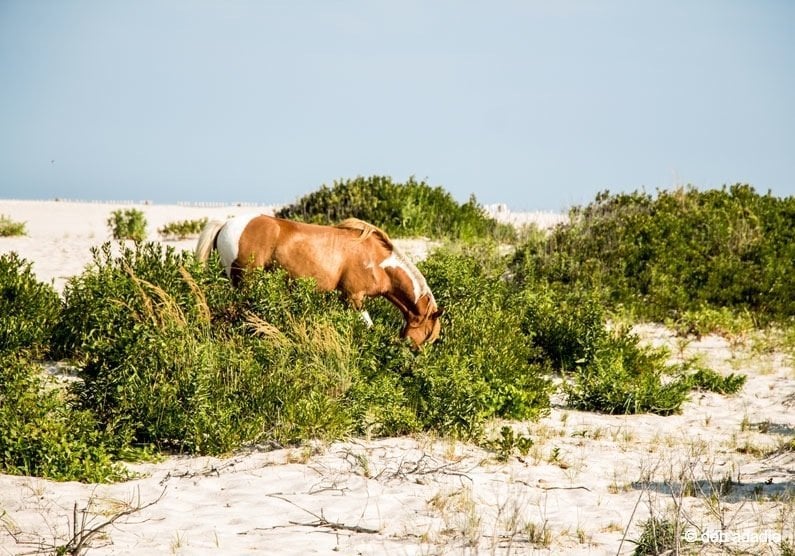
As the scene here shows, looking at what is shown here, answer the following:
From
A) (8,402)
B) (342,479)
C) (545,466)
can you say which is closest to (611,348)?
(545,466)

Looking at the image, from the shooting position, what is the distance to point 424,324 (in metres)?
10.4

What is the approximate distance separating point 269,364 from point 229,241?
2.61 m

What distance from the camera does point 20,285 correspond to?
34.9 feet

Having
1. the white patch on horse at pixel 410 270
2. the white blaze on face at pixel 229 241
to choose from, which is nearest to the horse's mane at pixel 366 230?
the white patch on horse at pixel 410 270

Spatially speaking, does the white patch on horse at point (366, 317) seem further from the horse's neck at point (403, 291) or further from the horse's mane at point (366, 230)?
the horse's mane at point (366, 230)

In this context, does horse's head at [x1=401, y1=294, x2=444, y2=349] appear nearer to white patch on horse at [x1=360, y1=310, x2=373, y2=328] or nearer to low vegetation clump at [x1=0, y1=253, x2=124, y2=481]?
white patch on horse at [x1=360, y1=310, x2=373, y2=328]

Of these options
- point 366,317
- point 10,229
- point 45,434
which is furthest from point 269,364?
point 10,229

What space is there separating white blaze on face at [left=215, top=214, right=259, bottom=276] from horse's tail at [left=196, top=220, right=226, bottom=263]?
8cm

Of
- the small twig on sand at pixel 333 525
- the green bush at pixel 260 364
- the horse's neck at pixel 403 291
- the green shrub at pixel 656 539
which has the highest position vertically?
the horse's neck at pixel 403 291

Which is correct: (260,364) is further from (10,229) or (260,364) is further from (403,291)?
(10,229)

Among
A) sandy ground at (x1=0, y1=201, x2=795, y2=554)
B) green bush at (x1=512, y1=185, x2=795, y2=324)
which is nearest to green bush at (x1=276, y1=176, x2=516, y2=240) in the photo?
green bush at (x1=512, y1=185, x2=795, y2=324)

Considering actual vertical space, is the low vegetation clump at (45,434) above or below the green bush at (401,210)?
below

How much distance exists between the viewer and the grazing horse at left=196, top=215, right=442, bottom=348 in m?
10.8

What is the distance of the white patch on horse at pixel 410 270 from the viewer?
419 inches
